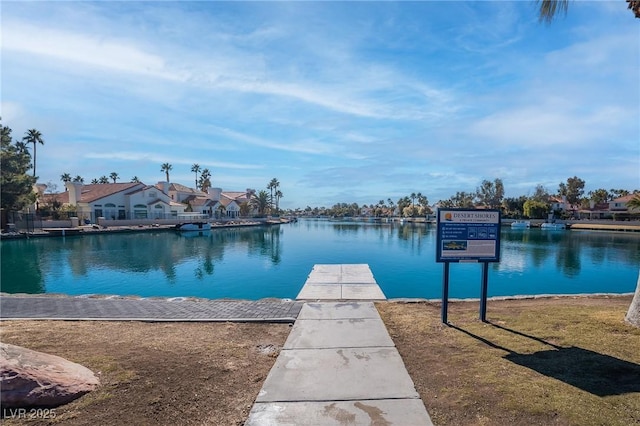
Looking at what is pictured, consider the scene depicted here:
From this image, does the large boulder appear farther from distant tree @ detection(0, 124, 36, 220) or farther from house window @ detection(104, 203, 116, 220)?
house window @ detection(104, 203, 116, 220)

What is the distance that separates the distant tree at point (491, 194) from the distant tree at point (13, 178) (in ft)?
307

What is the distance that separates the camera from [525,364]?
15.1 feet

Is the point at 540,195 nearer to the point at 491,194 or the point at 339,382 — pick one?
the point at 491,194

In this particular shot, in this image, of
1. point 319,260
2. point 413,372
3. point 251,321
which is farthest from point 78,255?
point 413,372

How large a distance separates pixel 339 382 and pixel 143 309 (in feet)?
18.4

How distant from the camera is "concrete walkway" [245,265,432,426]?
139 inches

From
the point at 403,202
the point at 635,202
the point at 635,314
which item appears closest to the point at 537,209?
the point at 403,202

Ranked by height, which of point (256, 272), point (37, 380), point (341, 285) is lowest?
point (256, 272)

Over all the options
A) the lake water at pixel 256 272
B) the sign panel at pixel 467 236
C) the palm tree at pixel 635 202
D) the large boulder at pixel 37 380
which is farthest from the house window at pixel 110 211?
the palm tree at pixel 635 202

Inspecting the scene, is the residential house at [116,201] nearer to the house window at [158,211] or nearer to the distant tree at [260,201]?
the house window at [158,211]

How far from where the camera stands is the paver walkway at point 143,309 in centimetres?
713

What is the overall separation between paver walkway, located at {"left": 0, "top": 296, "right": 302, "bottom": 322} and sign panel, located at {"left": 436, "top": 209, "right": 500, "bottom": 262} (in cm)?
343

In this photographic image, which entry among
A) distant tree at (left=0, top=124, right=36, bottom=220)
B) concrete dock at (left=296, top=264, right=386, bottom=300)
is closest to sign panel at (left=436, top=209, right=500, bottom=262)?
concrete dock at (left=296, top=264, right=386, bottom=300)

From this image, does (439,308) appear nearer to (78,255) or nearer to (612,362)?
(612,362)
